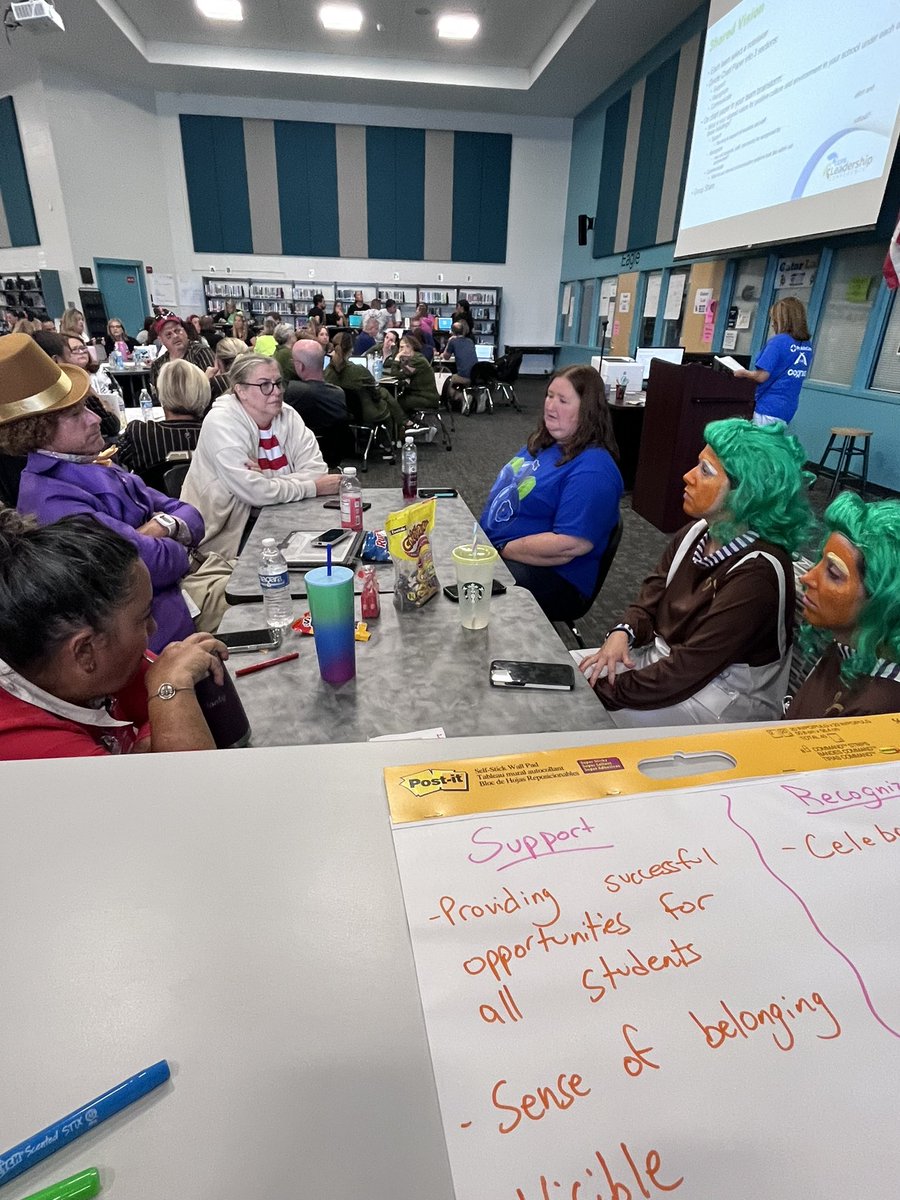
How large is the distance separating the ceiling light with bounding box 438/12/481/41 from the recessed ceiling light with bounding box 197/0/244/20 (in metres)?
2.64

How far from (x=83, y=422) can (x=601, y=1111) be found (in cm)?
216

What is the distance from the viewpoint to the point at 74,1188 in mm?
294

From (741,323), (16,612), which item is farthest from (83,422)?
(741,323)

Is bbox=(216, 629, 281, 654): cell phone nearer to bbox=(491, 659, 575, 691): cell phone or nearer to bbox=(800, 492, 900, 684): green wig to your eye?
bbox=(491, 659, 575, 691): cell phone

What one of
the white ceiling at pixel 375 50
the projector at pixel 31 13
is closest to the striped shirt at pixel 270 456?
the projector at pixel 31 13

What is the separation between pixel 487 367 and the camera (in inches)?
352

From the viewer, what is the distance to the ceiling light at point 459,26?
8.33 metres

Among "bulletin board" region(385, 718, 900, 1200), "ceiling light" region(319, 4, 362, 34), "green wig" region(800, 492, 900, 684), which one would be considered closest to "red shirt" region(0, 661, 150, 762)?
"bulletin board" region(385, 718, 900, 1200)

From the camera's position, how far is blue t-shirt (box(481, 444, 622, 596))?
2162 millimetres

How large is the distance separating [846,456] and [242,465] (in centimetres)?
493

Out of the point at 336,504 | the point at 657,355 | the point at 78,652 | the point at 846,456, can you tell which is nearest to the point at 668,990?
the point at 78,652

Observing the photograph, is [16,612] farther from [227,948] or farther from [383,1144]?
[383,1144]

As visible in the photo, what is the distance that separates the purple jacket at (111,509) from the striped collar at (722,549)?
1.52 meters

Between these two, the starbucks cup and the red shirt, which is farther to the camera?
the starbucks cup
